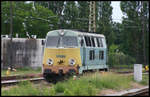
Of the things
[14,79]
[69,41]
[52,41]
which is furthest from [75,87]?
[14,79]

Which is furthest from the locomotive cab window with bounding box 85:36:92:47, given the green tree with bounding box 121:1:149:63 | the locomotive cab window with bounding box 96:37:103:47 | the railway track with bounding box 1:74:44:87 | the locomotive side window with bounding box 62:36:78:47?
the green tree with bounding box 121:1:149:63

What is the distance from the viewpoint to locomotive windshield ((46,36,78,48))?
59.2 ft

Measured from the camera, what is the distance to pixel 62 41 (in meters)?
18.2

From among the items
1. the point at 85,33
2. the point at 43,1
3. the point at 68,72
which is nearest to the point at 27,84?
the point at 68,72

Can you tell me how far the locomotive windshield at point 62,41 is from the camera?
18031mm

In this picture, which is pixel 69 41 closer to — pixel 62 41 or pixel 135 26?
pixel 62 41

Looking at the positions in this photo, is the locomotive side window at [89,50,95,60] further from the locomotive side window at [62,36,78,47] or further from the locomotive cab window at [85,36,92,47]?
the locomotive side window at [62,36,78,47]

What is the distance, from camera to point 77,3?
4953 centimetres

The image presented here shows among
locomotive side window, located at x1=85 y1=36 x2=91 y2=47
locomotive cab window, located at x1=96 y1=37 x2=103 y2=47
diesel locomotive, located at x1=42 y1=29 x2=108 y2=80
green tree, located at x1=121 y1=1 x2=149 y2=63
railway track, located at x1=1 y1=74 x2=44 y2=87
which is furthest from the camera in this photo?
green tree, located at x1=121 y1=1 x2=149 y2=63

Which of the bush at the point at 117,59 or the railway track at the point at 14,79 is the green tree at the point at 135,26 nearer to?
the bush at the point at 117,59

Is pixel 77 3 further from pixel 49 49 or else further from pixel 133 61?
pixel 49 49

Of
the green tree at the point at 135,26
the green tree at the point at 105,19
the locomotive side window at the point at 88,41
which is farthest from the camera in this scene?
the green tree at the point at 105,19

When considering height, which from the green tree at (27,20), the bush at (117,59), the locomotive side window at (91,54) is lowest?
the bush at (117,59)

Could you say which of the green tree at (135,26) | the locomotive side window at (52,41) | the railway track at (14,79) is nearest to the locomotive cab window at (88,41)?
the locomotive side window at (52,41)
